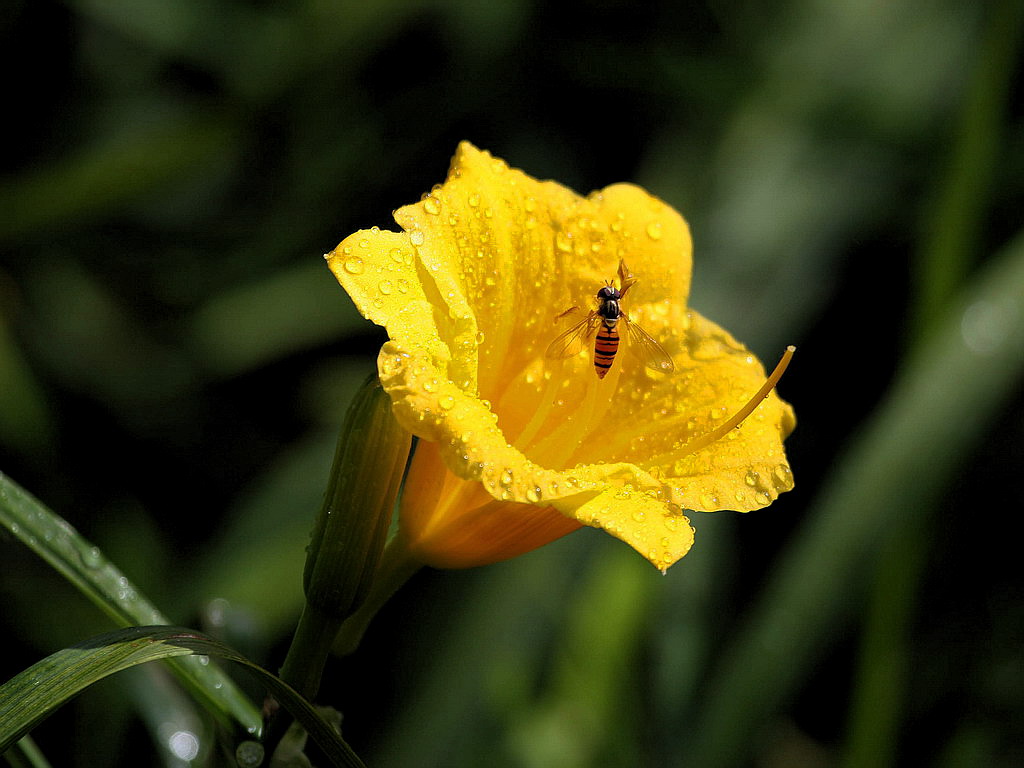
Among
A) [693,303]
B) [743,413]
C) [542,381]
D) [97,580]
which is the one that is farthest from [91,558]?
[693,303]

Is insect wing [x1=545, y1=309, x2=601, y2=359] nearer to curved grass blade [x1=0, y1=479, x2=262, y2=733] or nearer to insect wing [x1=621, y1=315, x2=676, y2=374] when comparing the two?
insect wing [x1=621, y1=315, x2=676, y2=374]

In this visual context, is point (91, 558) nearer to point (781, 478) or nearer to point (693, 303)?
point (781, 478)

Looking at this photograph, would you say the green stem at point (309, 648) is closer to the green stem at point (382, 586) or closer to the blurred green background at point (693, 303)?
the green stem at point (382, 586)

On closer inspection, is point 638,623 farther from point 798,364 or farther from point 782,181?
point 782,181

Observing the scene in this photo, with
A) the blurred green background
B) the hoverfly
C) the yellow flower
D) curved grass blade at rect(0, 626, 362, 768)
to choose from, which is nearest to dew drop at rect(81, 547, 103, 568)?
curved grass blade at rect(0, 626, 362, 768)

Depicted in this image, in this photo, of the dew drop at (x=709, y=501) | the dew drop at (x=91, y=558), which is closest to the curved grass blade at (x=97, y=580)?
the dew drop at (x=91, y=558)

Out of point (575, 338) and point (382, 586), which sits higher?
point (575, 338)
